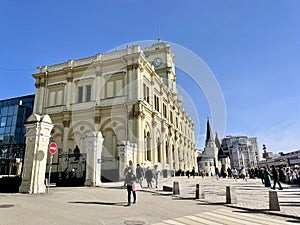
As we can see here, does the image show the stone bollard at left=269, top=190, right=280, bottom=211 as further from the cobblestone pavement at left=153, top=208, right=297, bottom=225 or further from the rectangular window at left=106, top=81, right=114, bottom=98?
the rectangular window at left=106, top=81, right=114, bottom=98

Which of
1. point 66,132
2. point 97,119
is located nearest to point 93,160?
point 97,119

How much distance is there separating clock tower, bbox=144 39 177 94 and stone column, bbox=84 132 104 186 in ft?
101

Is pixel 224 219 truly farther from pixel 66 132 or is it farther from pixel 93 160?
pixel 66 132

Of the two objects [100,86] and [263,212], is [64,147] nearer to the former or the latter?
[100,86]

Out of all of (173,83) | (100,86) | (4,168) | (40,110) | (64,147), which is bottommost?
(4,168)

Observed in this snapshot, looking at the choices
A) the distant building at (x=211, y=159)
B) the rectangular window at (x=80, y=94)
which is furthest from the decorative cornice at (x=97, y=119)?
the distant building at (x=211, y=159)

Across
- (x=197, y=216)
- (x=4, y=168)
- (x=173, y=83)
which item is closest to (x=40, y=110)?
(x=4, y=168)

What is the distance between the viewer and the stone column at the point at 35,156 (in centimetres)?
1224

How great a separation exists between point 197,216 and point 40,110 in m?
31.0

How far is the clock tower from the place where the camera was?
46938 mm

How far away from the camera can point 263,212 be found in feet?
26.0

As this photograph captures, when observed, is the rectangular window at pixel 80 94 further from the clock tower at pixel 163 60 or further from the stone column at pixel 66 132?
the clock tower at pixel 163 60

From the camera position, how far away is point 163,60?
4769 cm

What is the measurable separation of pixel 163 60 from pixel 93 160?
1375 inches
